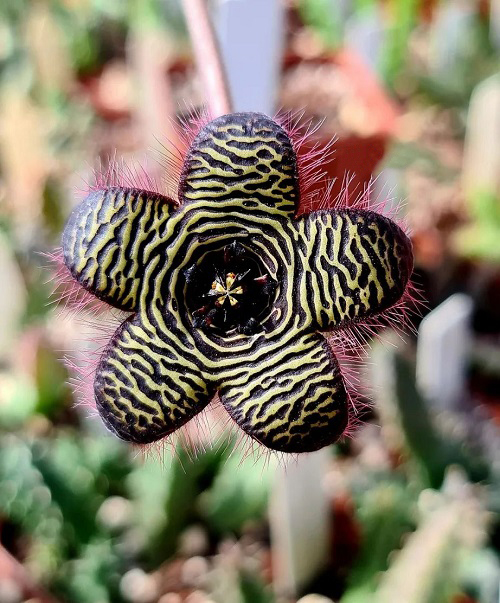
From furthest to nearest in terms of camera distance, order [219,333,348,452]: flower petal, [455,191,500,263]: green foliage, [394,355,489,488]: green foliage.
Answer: [455,191,500,263]: green foliage
[394,355,489,488]: green foliage
[219,333,348,452]: flower petal

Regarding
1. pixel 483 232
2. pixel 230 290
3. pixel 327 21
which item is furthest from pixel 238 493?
pixel 327 21

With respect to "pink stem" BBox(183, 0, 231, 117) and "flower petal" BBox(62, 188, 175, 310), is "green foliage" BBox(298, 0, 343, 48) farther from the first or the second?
"flower petal" BBox(62, 188, 175, 310)

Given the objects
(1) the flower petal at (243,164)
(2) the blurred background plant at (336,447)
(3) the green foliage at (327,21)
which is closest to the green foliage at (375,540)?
(2) the blurred background plant at (336,447)

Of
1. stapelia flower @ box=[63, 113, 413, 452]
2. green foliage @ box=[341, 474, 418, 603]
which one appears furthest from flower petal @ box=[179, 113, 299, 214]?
green foliage @ box=[341, 474, 418, 603]

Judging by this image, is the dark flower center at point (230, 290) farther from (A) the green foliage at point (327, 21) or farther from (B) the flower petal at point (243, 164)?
(A) the green foliage at point (327, 21)

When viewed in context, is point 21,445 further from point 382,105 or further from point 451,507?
point 382,105

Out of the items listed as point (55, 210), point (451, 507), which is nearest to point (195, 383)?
point (451, 507)
